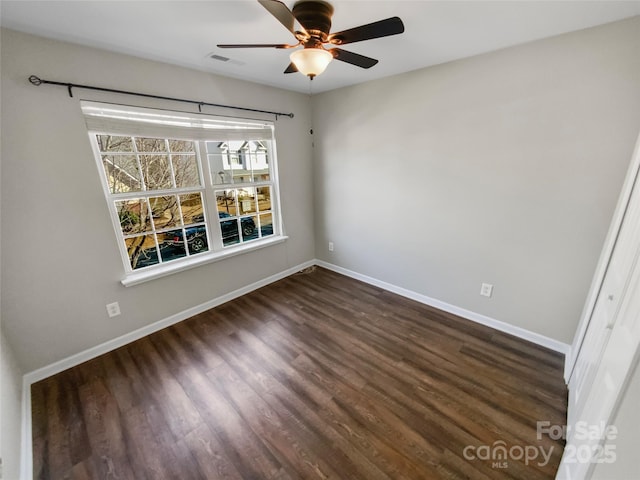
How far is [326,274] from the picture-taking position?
145 inches

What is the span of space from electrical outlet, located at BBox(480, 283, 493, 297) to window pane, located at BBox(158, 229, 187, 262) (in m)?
3.02

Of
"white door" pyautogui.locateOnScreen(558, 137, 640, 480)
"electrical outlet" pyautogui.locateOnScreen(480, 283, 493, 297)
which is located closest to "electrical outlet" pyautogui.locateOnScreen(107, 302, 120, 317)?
"white door" pyautogui.locateOnScreen(558, 137, 640, 480)

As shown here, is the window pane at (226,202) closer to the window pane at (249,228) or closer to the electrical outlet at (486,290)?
the window pane at (249,228)

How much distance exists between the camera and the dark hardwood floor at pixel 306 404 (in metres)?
1.40

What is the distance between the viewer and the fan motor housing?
4.42 feet

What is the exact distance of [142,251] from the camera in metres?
2.55

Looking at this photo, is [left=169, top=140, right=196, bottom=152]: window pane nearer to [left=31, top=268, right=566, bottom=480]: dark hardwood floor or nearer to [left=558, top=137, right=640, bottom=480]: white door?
[left=31, top=268, right=566, bottom=480]: dark hardwood floor

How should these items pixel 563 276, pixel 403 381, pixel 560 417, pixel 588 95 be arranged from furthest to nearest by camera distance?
pixel 563 276 < pixel 403 381 < pixel 588 95 < pixel 560 417

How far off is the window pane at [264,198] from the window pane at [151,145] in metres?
1.10

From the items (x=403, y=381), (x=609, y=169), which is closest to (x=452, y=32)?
(x=609, y=169)

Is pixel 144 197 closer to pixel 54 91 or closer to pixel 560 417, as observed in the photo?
pixel 54 91

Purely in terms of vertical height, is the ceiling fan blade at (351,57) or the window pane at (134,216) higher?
the ceiling fan blade at (351,57)

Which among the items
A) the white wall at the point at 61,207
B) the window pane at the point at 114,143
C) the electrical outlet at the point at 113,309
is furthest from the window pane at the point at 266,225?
the electrical outlet at the point at 113,309

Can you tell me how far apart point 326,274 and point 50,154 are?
293cm
